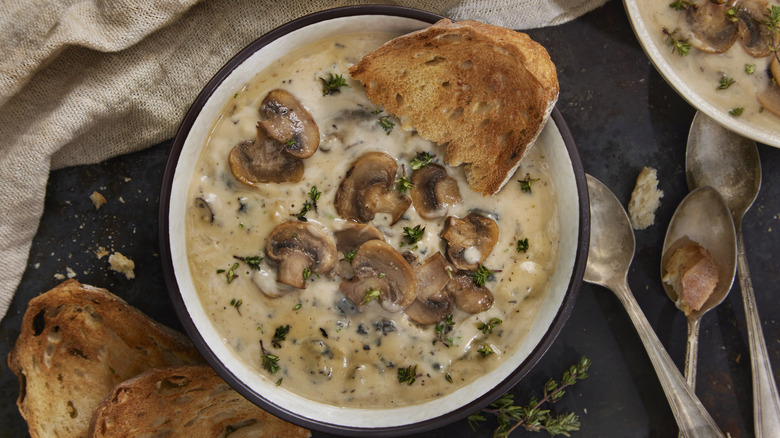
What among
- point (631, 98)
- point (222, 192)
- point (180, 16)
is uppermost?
point (180, 16)

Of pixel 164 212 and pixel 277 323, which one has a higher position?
pixel 164 212

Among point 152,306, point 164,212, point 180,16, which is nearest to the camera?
Result: point 164,212

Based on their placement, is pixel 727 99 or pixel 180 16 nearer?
pixel 180 16

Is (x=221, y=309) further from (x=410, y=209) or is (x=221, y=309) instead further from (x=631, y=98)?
(x=631, y=98)

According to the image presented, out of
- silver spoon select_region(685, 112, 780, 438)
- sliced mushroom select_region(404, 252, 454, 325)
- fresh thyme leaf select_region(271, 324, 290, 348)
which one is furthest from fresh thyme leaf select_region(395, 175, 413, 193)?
silver spoon select_region(685, 112, 780, 438)

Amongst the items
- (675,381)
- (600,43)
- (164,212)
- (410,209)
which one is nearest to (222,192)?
(164,212)

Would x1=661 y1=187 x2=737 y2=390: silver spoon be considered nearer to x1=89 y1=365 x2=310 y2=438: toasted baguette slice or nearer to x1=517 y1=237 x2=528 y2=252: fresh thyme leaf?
x1=517 y1=237 x2=528 y2=252: fresh thyme leaf

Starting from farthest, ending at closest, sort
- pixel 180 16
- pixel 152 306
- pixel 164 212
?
pixel 152 306 < pixel 180 16 < pixel 164 212
